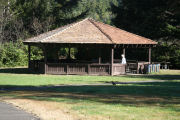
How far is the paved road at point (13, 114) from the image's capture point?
10212mm

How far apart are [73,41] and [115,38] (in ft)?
14.0

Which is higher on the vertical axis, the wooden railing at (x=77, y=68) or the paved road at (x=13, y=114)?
the wooden railing at (x=77, y=68)

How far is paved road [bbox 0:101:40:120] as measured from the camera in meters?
10.2

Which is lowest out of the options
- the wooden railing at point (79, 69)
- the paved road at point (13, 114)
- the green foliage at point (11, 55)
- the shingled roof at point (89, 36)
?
the paved road at point (13, 114)

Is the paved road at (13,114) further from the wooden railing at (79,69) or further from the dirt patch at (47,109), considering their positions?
the wooden railing at (79,69)

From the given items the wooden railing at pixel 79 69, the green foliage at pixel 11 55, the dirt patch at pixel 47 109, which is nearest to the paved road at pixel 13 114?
the dirt patch at pixel 47 109

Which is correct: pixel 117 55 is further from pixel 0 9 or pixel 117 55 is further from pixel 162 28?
pixel 0 9

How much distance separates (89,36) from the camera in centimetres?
3256

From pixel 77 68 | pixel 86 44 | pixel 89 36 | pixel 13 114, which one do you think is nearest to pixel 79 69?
pixel 77 68

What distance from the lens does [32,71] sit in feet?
113

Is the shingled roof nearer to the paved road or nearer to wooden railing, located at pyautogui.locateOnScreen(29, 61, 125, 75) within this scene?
wooden railing, located at pyautogui.locateOnScreen(29, 61, 125, 75)

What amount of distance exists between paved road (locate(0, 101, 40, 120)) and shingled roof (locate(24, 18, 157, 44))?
19599mm

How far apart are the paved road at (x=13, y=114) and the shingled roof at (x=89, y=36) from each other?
19.6 m

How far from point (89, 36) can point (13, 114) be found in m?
22.1
